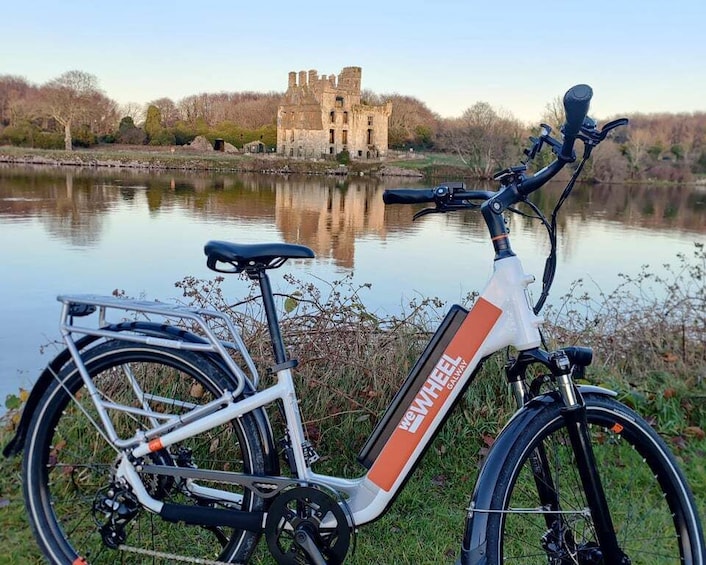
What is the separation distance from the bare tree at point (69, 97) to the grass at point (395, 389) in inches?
2154

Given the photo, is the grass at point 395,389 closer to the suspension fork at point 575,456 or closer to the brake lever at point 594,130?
the suspension fork at point 575,456

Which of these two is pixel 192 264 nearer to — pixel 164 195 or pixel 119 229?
pixel 119 229

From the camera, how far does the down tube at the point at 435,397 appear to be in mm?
1777

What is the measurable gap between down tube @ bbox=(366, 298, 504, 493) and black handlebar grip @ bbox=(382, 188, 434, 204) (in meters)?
0.34

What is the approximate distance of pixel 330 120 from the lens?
176ft

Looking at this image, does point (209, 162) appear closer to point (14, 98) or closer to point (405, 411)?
point (14, 98)

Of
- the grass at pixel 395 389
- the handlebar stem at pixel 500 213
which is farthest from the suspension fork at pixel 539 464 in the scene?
the grass at pixel 395 389

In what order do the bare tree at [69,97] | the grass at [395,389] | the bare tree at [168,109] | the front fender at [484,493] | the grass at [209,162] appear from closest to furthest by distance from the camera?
the front fender at [484,493] < the grass at [395,389] < the grass at [209,162] < the bare tree at [69,97] < the bare tree at [168,109]

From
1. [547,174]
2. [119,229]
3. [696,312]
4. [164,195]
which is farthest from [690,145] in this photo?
[547,174]

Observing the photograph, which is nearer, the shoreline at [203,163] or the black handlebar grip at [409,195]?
the black handlebar grip at [409,195]

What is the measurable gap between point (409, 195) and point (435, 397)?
0.61 metres

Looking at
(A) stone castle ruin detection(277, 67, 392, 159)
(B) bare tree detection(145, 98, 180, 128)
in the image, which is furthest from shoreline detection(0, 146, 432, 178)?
(B) bare tree detection(145, 98, 180, 128)

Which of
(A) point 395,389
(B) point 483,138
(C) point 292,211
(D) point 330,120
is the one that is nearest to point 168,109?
(D) point 330,120

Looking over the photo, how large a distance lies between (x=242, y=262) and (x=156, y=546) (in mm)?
1218
